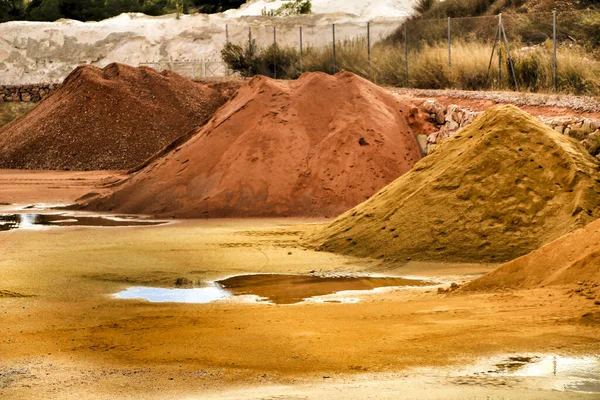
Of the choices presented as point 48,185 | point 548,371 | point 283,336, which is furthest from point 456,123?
point 548,371

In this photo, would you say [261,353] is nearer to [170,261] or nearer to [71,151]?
[170,261]

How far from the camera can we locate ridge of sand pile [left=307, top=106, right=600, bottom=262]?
36.6ft

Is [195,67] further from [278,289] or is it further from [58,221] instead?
[278,289]

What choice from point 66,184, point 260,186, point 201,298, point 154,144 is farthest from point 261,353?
point 154,144

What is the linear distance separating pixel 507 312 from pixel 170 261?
4846 mm

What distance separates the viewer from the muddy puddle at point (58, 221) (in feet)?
A: 50.1

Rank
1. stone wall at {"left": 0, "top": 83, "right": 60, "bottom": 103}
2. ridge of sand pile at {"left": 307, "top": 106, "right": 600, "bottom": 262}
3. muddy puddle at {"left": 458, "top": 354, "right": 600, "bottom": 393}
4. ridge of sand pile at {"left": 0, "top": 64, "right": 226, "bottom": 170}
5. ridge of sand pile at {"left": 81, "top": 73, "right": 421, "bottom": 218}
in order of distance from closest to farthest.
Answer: muddy puddle at {"left": 458, "top": 354, "right": 600, "bottom": 393} → ridge of sand pile at {"left": 307, "top": 106, "right": 600, "bottom": 262} → ridge of sand pile at {"left": 81, "top": 73, "right": 421, "bottom": 218} → ridge of sand pile at {"left": 0, "top": 64, "right": 226, "bottom": 170} → stone wall at {"left": 0, "top": 83, "right": 60, "bottom": 103}

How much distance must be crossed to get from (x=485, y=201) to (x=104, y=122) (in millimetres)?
15515

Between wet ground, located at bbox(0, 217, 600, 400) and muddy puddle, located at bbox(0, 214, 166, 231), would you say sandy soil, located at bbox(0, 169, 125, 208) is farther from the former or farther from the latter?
wet ground, located at bbox(0, 217, 600, 400)

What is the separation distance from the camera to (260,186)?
53.9 feet

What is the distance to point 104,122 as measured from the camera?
84.0 ft

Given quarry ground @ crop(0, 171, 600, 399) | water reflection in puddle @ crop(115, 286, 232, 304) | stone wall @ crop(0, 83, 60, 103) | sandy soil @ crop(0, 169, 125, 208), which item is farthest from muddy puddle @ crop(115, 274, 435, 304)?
stone wall @ crop(0, 83, 60, 103)

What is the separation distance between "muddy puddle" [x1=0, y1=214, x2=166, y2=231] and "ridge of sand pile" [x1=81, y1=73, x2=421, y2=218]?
0.83 meters

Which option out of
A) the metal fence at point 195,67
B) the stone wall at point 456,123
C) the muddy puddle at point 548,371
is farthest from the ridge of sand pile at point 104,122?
the muddy puddle at point 548,371
